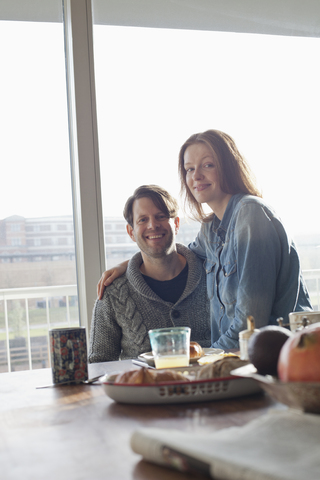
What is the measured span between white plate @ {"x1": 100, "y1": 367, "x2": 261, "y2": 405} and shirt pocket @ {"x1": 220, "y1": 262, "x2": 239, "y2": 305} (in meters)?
1.06

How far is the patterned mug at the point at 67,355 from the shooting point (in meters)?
1.06

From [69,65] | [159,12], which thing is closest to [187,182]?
[69,65]

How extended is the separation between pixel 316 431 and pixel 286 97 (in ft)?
8.37

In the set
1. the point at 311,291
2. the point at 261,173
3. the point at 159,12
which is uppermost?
the point at 159,12

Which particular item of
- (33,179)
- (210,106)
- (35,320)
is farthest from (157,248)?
(210,106)

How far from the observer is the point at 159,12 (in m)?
2.67

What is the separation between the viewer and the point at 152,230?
201 cm

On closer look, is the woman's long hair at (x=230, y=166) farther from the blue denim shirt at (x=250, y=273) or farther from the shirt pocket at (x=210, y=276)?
the shirt pocket at (x=210, y=276)

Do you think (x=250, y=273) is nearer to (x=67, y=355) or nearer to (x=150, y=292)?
(x=150, y=292)

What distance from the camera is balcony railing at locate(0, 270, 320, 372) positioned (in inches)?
99.5

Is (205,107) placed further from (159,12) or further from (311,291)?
(311,291)

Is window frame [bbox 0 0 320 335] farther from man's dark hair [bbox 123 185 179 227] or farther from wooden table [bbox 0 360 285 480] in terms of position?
wooden table [bbox 0 360 285 480]

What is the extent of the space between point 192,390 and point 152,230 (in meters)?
1.27

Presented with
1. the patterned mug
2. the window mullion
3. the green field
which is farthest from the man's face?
the patterned mug
